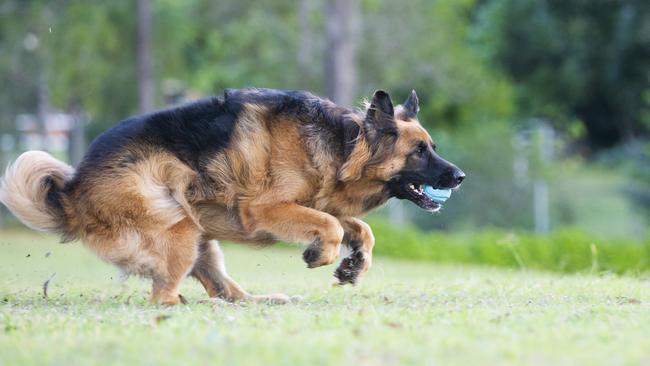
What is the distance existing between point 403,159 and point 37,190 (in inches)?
123

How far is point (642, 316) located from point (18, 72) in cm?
3116

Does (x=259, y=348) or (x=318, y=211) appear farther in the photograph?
(x=318, y=211)

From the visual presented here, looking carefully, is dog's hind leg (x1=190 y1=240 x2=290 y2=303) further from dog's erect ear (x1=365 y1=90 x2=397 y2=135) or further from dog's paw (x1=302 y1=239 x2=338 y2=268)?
dog's erect ear (x1=365 y1=90 x2=397 y2=135)

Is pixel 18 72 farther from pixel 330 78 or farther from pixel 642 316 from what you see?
pixel 642 316

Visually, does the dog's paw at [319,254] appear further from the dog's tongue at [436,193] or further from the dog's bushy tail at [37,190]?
the dog's bushy tail at [37,190]

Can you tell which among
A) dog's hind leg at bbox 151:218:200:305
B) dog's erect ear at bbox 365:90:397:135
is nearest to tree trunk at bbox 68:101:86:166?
Result: dog's hind leg at bbox 151:218:200:305

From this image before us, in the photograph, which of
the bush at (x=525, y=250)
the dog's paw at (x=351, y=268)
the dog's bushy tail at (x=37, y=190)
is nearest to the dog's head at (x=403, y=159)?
the dog's paw at (x=351, y=268)

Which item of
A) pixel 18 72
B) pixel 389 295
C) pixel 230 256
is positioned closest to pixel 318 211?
pixel 389 295

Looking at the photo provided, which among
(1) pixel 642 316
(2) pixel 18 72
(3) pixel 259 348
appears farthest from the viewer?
(2) pixel 18 72

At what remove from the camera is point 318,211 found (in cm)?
896

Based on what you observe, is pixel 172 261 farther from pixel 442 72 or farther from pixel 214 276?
pixel 442 72

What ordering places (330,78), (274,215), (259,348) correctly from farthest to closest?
(330,78), (274,215), (259,348)

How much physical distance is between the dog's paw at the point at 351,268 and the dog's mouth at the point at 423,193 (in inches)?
26.1

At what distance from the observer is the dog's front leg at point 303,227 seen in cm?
878
